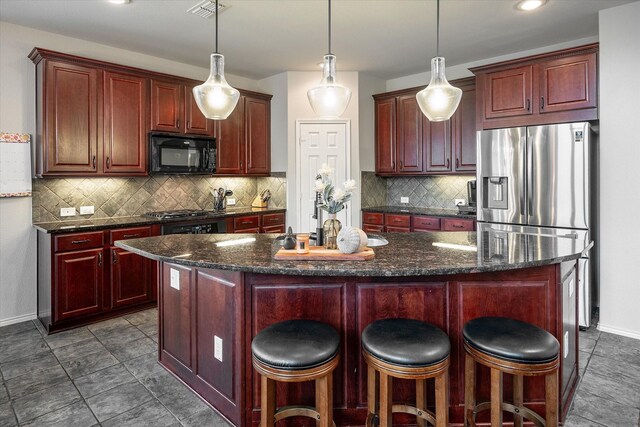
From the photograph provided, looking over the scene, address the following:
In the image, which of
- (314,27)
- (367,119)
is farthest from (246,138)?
(314,27)

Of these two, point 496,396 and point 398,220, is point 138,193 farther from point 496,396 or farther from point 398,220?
point 496,396

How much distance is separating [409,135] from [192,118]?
274 cm

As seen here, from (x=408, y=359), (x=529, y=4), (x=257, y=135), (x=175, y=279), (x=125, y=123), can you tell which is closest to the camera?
(x=408, y=359)

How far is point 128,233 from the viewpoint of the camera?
146 inches

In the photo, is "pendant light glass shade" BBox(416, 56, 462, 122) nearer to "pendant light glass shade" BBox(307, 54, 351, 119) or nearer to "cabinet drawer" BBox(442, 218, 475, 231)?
"pendant light glass shade" BBox(307, 54, 351, 119)

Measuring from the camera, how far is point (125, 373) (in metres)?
2.63

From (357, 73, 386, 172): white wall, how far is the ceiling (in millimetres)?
529

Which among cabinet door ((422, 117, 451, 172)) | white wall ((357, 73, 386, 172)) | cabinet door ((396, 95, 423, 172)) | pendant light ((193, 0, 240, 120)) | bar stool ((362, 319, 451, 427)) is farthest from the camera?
white wall ((357, 73, 386, 172))

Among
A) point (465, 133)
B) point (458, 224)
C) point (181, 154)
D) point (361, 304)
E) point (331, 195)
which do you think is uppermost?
point (465, 133)

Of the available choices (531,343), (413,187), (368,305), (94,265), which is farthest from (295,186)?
(531,343)

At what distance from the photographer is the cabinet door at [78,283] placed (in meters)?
3.36

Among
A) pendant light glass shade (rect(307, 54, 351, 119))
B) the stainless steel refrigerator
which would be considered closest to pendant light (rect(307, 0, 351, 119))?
pendant light glass shade (rect(307, 54, 351, 119))

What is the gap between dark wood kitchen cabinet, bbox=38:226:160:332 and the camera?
132 inches

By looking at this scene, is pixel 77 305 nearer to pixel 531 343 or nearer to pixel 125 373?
pixel 125 373
